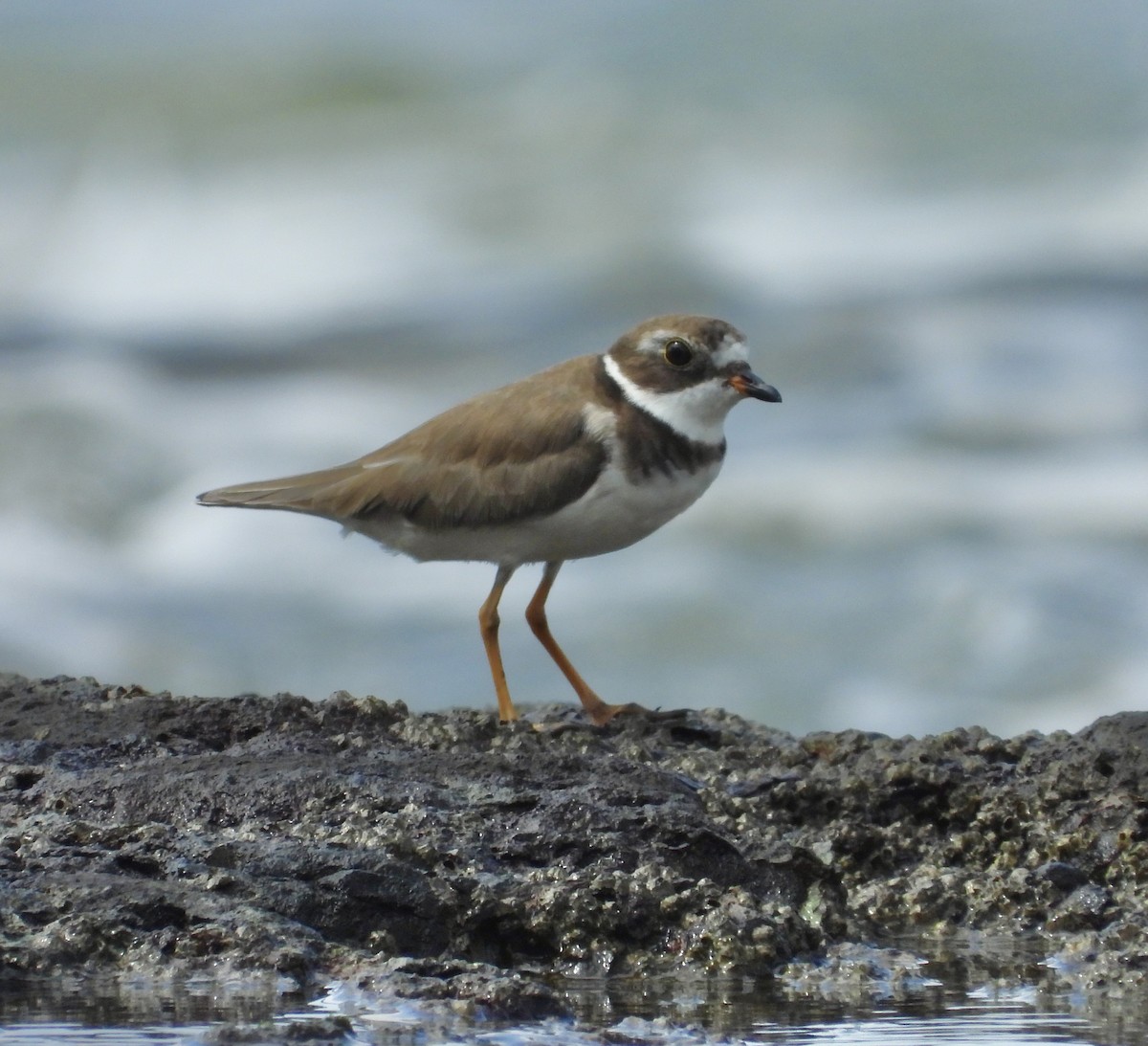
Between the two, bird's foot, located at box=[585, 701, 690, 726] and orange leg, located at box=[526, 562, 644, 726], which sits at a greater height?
orange leg, located at box=[526, 562, 644, 726]

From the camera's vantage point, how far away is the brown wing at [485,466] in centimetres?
632

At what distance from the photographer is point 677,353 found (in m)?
6.62

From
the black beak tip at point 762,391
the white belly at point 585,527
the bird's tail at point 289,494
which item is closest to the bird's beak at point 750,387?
the black beak tip at point 762,391

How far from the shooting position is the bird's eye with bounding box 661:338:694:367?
6.60 m

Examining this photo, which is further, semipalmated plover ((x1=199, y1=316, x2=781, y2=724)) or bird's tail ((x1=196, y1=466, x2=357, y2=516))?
bird's tail ((x1=196, y1=466, x2=357, y2=516))

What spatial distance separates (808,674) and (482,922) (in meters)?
8.89

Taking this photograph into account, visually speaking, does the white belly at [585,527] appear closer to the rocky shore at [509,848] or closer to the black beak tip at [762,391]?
the black beak tip at [762,391]

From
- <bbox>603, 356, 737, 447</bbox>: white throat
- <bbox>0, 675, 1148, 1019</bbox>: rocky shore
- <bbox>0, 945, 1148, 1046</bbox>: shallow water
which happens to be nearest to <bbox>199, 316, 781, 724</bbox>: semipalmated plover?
<bbox>603, 356, 737, 447</bbox>: white throat

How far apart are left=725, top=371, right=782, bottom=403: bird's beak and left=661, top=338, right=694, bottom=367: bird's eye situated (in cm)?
17

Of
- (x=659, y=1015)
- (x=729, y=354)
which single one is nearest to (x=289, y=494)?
(x=729, y=354)

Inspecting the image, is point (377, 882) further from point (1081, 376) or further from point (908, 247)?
point (908, 247)

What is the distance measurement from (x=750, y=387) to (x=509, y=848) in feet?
9.65

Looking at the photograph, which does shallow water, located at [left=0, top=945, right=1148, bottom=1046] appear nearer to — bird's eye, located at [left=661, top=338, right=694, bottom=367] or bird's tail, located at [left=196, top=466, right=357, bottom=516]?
bird's eye, located at [left=661, top=338, right=694, bottom=367]

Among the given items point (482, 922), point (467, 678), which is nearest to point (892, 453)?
A: point (467, 678)
